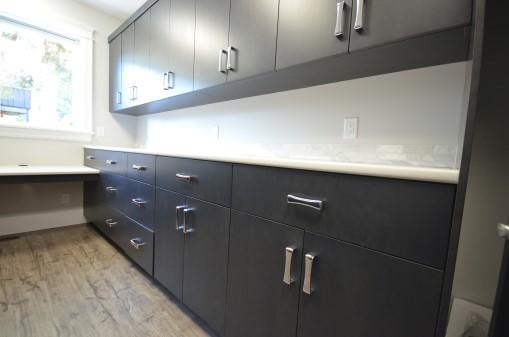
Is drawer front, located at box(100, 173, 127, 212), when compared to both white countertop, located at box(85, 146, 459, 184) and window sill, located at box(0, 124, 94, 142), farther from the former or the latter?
white countertop, located at box(85, 146, 459, 184)

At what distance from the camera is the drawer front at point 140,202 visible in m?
1.52

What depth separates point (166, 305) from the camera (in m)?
1.40

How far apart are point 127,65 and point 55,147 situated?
119cm

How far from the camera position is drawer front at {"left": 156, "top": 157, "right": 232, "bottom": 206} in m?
1.03

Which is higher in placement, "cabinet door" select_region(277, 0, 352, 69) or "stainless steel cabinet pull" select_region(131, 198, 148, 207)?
"cabinet door" select_region(277, 0, 352, 69)

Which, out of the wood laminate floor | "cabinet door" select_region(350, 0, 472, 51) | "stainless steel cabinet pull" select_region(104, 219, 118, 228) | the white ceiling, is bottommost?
the wood laminate floor

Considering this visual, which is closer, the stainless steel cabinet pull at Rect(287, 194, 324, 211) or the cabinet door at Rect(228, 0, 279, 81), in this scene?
the stainless steel cabinet pull at Rect(287, 194, 324, 211)

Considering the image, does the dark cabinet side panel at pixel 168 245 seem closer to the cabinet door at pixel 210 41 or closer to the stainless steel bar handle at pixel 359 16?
the cabinet door at pixel 210 41

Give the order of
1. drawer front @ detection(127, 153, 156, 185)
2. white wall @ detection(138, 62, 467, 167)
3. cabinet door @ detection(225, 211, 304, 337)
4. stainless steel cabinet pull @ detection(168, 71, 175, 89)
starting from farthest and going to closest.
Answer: stainless steel cabinet pull @ detection(168, 71, 175, 89) < drawer front @ detection(127, 153, 156, 185) < white wall @ detection(138, 62, 467, 167) < cabinet door @ detection(225, 211, 304, 337)

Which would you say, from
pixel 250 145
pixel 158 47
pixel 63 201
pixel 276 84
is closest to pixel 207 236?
pixel 250 145

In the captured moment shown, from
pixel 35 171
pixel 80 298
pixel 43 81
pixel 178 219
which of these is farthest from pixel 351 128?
pixel 43 81

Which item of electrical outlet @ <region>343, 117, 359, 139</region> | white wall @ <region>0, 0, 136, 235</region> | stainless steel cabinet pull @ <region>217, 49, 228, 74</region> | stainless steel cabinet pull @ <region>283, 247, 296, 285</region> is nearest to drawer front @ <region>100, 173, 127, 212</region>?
white wall @ <region>0, 0, 136, 235</region>

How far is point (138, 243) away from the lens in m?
1.63

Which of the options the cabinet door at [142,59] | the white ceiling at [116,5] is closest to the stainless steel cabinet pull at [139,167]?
the cabinet door at [142,59]
